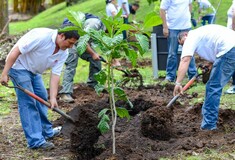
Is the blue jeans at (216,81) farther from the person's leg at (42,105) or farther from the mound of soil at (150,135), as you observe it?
the person's leg at (42,105)

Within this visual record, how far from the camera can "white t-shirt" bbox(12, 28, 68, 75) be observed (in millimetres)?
7188

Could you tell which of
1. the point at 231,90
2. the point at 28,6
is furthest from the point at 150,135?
the point at 28,6

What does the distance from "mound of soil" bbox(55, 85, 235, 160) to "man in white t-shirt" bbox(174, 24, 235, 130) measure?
417 mm

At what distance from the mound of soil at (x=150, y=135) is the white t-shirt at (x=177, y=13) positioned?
2817 mm

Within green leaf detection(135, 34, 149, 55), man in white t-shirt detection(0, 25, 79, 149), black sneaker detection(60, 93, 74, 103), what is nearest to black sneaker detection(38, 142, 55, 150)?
man in white t-shirt detection(0, 25, 79, 149)

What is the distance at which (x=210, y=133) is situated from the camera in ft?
25.1

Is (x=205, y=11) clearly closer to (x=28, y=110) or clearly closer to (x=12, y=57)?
(x=28, y=110)

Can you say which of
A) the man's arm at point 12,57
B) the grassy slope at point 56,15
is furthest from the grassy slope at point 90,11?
the man's arm at point 12,57

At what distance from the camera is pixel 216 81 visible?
763cm

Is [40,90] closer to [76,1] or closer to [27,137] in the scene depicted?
[27,137]

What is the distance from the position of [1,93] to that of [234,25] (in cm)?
458

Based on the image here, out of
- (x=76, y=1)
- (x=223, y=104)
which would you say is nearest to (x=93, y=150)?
(x=223, y=104)

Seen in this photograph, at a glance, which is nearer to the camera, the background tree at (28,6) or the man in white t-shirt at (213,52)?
the man in white t-shirt at (213,52)

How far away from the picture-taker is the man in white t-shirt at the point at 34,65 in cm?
718
